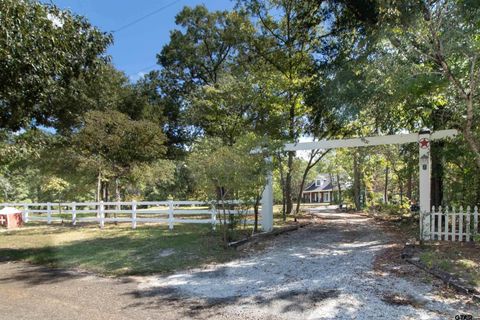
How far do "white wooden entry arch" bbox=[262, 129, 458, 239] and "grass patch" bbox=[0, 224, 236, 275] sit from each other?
1.71 metres

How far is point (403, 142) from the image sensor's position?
1005 centimetres

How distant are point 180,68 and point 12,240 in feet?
49.4

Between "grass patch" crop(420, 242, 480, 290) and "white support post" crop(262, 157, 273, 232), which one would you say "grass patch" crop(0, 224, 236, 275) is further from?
"grass patch" crop(420, 242, 480, 290)

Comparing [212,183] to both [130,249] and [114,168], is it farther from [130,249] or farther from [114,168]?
[114,168]

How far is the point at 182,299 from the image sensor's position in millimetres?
5238

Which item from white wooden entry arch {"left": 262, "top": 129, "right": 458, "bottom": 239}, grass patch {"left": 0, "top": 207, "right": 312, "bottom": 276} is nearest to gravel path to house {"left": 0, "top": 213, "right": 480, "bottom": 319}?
grass patch {"left": 0, "top": 207, "right": 312, "bottom": 276}

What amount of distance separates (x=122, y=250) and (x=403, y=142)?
789cm

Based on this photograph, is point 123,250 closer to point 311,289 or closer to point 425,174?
point 311,289

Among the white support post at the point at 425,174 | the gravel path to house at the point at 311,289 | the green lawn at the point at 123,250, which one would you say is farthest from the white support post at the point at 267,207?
the white support post at the point at 425,174

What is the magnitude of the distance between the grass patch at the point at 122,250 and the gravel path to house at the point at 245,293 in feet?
1.77

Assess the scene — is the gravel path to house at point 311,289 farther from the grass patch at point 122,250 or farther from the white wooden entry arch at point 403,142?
the white wooden entry arch at point 403,142

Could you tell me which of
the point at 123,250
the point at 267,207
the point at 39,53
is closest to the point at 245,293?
the point at 123,250

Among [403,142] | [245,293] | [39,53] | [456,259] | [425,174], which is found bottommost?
[245,293]

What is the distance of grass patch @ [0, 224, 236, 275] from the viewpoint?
24.3ft
